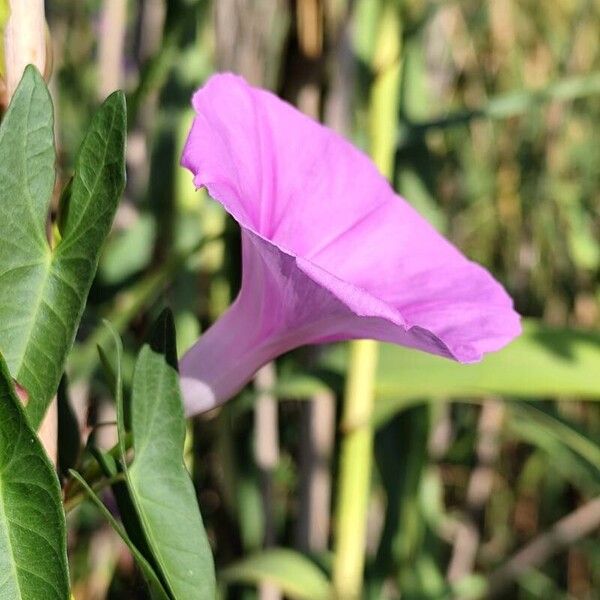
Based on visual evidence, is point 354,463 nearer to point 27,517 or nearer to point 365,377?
point 365,377

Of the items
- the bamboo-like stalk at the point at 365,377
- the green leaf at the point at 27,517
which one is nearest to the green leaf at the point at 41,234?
the green leaf at the point at 27,517

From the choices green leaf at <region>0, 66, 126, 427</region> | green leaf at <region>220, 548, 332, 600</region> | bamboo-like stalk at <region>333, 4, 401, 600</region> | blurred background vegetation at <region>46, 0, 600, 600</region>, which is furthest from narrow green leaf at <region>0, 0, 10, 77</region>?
green leaf at <region>220, 548, 332, 600</region>

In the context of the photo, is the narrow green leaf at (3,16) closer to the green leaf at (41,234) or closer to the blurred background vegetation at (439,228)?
the green leaf at (41,234)

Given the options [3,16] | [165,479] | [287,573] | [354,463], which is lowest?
[287,573]

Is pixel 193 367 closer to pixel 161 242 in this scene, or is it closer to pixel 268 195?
pixel 268 195

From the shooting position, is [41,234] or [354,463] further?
[354,463]

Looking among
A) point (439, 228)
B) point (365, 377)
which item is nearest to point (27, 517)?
point (365, 377)

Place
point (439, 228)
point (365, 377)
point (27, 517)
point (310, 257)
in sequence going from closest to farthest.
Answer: point (27, 517), point (310, 257), point (365, 377), point (439, 228)
